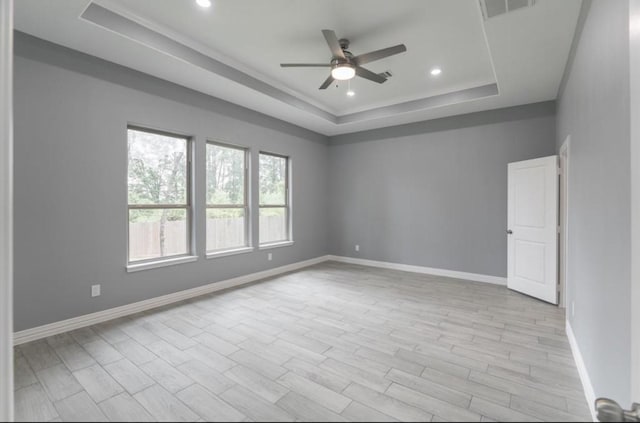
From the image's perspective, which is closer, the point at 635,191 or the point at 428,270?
the point at 635,191

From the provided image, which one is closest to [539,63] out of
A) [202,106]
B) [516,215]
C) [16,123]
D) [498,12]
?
[498,12]

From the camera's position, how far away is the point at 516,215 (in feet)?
14.0

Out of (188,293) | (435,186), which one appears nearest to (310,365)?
(188,293)

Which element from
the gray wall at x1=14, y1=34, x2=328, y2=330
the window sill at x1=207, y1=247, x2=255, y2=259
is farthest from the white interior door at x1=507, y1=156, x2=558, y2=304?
the gray wall at x1=14, y1=34, x2=328, y2=330

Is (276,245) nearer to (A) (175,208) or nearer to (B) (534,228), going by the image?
(A) (175,208)

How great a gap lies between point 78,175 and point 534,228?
5.68 meters

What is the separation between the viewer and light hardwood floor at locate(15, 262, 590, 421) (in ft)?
5.91

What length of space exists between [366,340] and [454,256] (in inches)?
122

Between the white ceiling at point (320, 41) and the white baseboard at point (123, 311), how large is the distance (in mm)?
2775

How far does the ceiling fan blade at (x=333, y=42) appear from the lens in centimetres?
252

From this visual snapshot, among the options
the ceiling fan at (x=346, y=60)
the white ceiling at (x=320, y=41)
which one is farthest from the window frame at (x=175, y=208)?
the ceiling fan at (x=346, y=60)

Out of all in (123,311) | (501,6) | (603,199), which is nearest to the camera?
(603,199)

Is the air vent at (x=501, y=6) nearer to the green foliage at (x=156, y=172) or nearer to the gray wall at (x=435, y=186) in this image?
the gray wall at (x=435, y=186)

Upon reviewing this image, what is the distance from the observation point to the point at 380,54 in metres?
2.83
